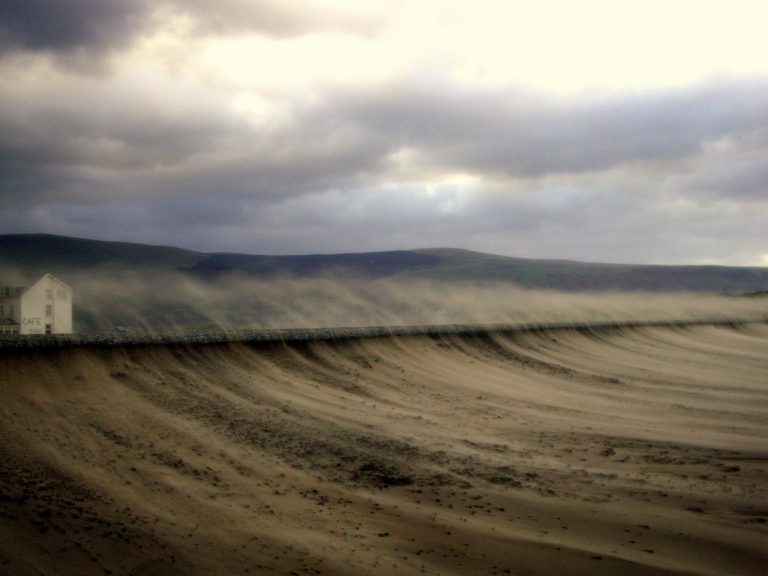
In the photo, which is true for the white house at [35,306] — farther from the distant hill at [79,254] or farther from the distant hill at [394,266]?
the distant hill at [79,254]

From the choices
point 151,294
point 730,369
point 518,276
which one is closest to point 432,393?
point 730,369

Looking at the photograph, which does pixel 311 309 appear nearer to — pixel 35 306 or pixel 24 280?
pixel 35 306

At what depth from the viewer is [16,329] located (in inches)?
944

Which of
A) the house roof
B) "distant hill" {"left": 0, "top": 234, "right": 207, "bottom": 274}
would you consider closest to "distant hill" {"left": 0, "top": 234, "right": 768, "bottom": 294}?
"distant hill" {"left": 0, "top": 234, "right": 207, "bottom": 274}

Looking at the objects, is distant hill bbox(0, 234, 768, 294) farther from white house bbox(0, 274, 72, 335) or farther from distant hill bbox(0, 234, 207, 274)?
white house bbox(0, 274, 72, 335)

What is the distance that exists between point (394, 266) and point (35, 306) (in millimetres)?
76028

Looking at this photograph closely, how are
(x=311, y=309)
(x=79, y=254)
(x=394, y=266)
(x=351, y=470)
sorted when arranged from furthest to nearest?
1. (x=394, y=266)
2. (x=79, y=254)
3. (x=311, y=309)
4. (x=351, y=470)

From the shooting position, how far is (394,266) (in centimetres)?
10006

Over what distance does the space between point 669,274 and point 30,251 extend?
3132 inches

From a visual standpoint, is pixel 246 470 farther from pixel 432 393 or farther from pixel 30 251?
pixel 30 251

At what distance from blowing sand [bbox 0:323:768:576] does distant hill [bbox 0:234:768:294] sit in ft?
170

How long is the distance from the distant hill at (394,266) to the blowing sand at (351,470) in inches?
2045

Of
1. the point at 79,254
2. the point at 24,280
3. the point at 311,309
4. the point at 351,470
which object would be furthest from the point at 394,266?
the point at 351,470

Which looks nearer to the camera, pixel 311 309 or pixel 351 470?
pixel 351 470
